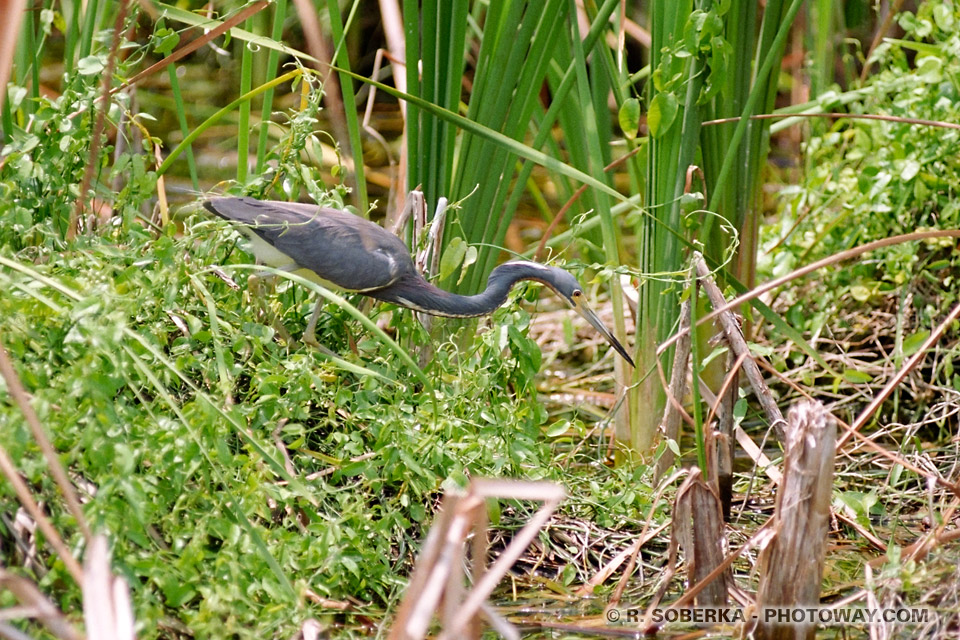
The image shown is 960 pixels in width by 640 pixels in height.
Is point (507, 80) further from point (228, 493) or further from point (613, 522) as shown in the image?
point (228, 493)

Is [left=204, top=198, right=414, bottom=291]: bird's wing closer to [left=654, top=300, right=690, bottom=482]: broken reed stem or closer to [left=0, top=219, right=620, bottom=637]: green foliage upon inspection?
[left=0, top=219, right=620, bottom=637]: green foliage

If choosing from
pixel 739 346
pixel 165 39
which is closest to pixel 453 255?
pixel 739 346

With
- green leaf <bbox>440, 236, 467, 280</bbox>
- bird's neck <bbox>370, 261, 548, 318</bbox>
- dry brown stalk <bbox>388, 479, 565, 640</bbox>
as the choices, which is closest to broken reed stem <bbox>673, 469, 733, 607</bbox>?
dry brown stalk <bbox>388, 479, 565, 640</bbox>

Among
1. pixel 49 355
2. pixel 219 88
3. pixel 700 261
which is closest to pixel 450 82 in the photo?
pixel 700 261

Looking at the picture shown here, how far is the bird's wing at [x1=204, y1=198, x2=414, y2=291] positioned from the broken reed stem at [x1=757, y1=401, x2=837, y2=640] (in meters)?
1.65

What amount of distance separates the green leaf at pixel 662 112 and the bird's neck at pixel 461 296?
2.26 ft

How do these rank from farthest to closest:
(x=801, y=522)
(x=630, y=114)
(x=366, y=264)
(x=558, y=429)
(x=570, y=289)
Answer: (x=570, y=289) < (x=366, y=264) < (x=630, y=114) < (x=558, y=429) < (x=801, y=522)

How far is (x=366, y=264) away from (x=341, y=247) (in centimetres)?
13

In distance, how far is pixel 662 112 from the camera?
360 cm

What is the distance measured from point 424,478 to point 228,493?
28.3 inches

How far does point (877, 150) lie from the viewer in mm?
4824

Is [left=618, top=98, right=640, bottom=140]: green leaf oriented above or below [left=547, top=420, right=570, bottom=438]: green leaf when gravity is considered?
above

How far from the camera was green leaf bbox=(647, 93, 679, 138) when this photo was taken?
357 cm

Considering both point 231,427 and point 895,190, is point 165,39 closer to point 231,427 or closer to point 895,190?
point 231,427
